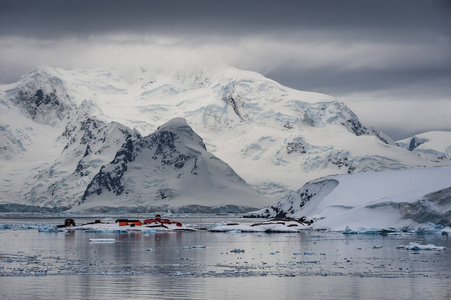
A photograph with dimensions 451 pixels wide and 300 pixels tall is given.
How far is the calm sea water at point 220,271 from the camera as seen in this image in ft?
159

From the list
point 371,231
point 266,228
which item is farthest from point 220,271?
point 266,228

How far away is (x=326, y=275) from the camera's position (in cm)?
5841

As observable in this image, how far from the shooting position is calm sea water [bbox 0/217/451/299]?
159 feet

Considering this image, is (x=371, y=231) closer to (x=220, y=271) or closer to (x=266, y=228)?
(x=266, y=228)

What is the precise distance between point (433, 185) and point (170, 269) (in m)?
69.8

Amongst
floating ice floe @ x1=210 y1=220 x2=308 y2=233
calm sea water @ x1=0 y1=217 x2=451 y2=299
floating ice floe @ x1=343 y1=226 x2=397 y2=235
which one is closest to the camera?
calm sea water @ x1=0 y1=217 x2=451 y2=299

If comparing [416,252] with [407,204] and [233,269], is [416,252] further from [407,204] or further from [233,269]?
[407,204]

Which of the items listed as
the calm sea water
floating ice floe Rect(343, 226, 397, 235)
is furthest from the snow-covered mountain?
the calm sea water

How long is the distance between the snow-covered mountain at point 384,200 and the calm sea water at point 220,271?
28.9 metres

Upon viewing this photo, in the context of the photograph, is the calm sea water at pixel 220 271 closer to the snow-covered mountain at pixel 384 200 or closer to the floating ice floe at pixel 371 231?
the floating ice floe at pixel 371 231

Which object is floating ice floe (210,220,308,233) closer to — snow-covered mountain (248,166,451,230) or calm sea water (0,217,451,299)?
snow-covered mountain (248,166,451,230)

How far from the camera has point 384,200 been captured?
413 ft

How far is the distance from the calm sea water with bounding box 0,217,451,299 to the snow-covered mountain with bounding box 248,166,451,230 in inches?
1136

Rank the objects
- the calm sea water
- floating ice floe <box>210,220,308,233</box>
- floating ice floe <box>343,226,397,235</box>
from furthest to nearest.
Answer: floating ice floe <box>210,220,308,233</box>
floating ice floe <box>343,226,397,235</box>
the calm sea water
